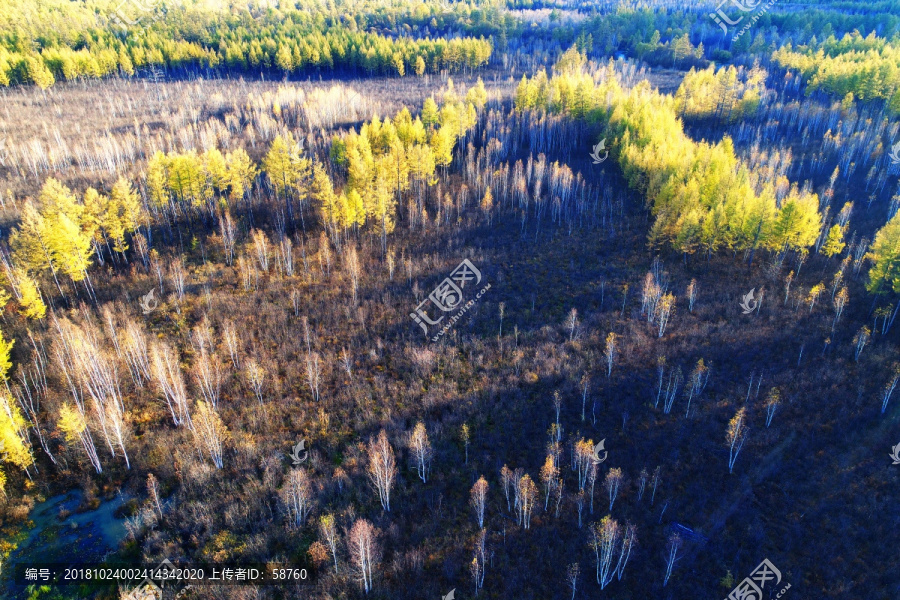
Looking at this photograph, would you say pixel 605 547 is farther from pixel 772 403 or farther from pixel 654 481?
pixel 772 403

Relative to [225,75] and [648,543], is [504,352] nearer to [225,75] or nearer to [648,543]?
[648,543]

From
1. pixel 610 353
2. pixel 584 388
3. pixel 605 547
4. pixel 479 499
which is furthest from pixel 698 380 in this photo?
pixel 479 499

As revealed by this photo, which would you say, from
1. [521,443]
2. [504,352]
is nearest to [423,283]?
[504,352]

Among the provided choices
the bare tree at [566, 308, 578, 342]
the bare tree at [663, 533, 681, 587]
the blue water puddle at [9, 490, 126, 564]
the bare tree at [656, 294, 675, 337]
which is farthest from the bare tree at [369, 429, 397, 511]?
the bare tree at [656, 294, 675, 337]

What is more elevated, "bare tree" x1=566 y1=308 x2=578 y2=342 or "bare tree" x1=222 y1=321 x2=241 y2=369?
"bare tree" x1=222 y1=321 x2=241 y2=369

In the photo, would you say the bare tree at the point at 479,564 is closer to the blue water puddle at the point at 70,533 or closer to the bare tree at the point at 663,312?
the blue water puddle at the point at 70,533

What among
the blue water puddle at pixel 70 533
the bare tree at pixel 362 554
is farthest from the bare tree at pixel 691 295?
the blue water puddle at pixel 70 533

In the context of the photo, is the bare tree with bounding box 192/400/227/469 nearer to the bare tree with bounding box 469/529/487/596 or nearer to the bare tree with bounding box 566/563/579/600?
the bare tree with bounding box 469/529/487/596
